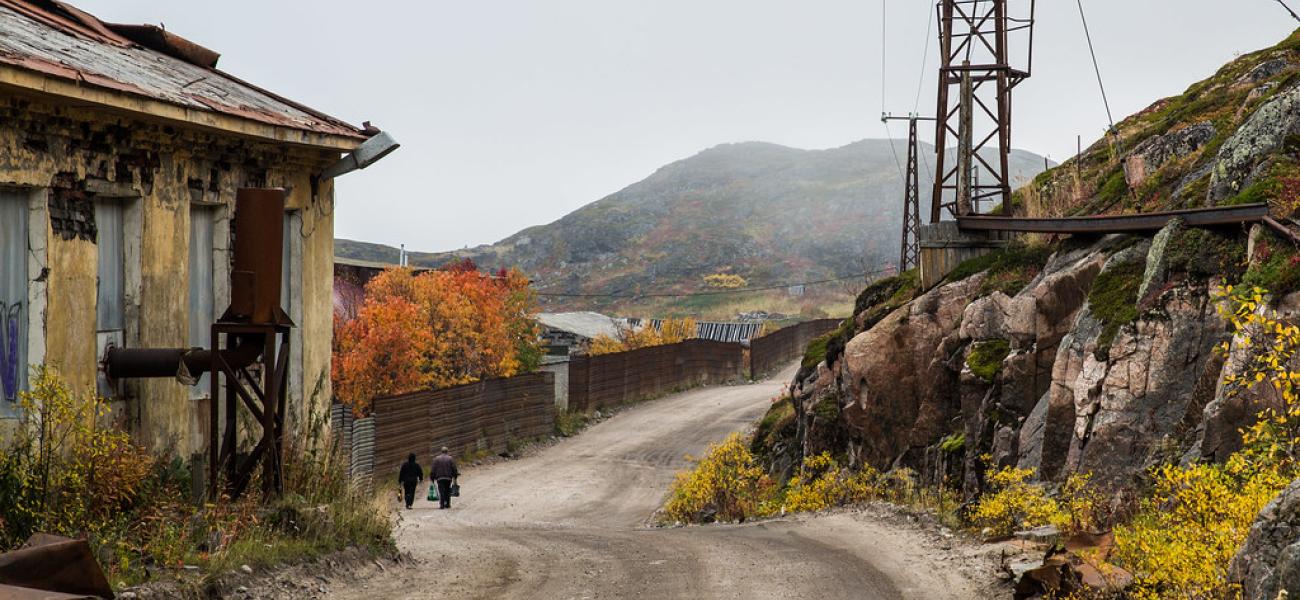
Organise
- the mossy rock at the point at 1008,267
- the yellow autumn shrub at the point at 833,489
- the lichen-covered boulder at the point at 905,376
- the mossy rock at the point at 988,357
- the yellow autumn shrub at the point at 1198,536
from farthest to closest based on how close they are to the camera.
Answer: the lichen-covered boulder at the point at 905,376, the yellow autumn shrub at the point at 833,489, the mossy rock at the point at 1008,267, the mossy rock at the point at 988,357, the yellow autumn shrub at the point at 1198,536

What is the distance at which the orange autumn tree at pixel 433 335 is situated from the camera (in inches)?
1328

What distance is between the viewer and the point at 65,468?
9.22m

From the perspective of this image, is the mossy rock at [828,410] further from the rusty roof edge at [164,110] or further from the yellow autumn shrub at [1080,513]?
the rusty roof edge at [164,110]

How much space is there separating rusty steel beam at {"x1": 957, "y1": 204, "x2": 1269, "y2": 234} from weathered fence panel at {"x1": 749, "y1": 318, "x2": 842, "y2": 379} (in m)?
32.2

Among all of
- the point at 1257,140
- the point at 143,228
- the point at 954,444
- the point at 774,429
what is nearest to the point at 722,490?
the point at 774,429

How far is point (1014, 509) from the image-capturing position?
1268cm

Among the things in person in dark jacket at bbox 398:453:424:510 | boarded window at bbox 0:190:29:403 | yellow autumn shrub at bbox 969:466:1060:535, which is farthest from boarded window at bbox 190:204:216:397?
person in dark jacket at bbox 398:453:424:510

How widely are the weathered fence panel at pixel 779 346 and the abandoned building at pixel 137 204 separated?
1560 inches

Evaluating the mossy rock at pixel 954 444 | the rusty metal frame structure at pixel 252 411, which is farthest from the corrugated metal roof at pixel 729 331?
the rusty metal frame structure at pixel 252 411

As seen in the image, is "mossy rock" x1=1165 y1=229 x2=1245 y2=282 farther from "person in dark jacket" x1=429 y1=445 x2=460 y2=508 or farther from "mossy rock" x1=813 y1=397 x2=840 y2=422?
"person in dark jacket" x1=429 y1=445 x2=460 y2=508

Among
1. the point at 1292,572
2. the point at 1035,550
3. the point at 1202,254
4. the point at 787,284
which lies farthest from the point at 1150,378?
the point at 787,284

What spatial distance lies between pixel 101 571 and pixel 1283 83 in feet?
50.3

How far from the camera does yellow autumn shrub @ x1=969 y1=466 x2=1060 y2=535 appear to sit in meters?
12.0

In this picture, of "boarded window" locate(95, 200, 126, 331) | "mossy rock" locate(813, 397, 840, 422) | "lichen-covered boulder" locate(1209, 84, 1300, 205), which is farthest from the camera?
"mossy rock" locate(813, 397, 840, 422)
